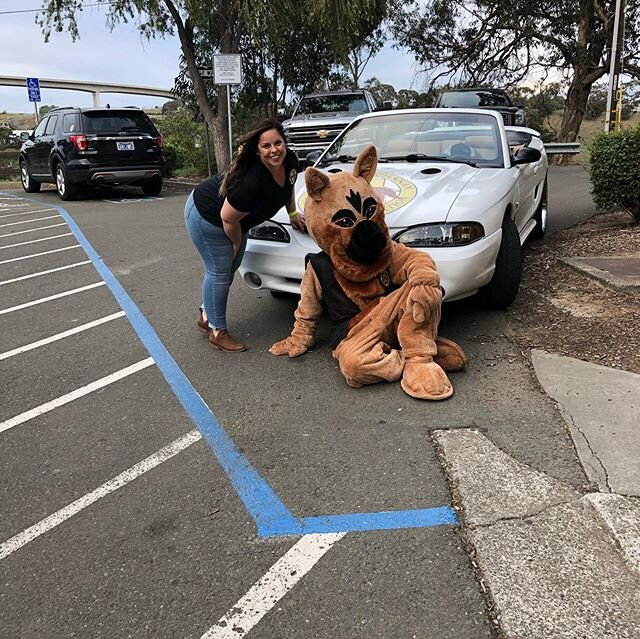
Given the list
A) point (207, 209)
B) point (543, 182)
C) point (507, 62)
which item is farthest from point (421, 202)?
point (507, 62)

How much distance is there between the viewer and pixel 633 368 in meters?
3.83

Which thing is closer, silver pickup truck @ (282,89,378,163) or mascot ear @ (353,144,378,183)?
mascot ear @ (353,144,378,183)

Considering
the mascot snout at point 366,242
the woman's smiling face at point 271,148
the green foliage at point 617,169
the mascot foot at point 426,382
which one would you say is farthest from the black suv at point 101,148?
the mascot foot at point 426,382

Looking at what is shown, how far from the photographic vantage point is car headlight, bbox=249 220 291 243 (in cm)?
454

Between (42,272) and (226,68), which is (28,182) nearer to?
(226,68)

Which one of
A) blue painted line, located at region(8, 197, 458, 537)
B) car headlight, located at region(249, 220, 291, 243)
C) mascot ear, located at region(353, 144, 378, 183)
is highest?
mascot ear, located at region(353, 144, 378, 183)

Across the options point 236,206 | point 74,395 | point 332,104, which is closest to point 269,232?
point 236,206

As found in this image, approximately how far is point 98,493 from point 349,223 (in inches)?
79.4

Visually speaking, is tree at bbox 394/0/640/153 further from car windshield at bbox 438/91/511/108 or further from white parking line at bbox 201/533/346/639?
white parking line at bbox 201/533/346/639

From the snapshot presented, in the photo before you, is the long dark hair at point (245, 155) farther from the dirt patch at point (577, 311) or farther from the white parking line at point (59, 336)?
the dirt patch at point (577, 311)

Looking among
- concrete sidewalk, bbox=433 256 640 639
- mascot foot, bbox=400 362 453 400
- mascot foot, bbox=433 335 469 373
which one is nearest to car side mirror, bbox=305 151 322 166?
mascot foot, bbox=433 335 469 373

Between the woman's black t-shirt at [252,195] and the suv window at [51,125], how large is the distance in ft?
37.7

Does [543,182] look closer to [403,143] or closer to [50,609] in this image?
[403,143]

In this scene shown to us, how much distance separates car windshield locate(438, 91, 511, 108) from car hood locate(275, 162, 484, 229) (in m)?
11.6
